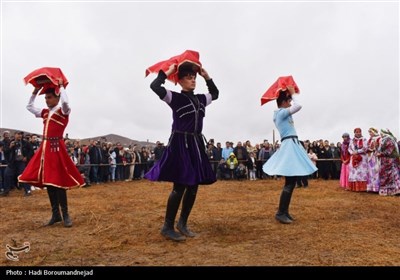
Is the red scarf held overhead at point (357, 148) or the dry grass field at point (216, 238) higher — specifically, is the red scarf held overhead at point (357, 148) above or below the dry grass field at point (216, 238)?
above

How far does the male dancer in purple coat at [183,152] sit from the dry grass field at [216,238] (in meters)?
0.40

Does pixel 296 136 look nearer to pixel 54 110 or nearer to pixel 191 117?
pixel 191 117

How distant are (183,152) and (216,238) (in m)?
1.20

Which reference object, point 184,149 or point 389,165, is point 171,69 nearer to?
point 184,149

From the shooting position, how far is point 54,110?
19.5 feet

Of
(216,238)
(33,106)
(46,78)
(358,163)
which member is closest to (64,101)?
(46,78)

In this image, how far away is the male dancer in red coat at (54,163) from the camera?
5.69m

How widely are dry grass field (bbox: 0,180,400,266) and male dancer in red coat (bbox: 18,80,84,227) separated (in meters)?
0.46

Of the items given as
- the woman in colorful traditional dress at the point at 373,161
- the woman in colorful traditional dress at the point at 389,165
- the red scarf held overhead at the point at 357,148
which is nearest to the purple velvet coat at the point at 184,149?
the woman in colorful traditional dress at the point at 389,165

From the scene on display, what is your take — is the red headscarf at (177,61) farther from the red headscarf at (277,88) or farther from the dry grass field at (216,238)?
the dry grass field at (216,238)

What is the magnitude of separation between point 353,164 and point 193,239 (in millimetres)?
8801

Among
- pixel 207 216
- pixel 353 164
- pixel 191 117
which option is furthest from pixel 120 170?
pixel 191 117

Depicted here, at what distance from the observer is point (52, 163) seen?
18.9 feet

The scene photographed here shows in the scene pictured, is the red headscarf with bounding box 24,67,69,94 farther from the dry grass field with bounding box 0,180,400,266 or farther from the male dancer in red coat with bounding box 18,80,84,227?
the dry grass field with bounding box 0,180,400,266
